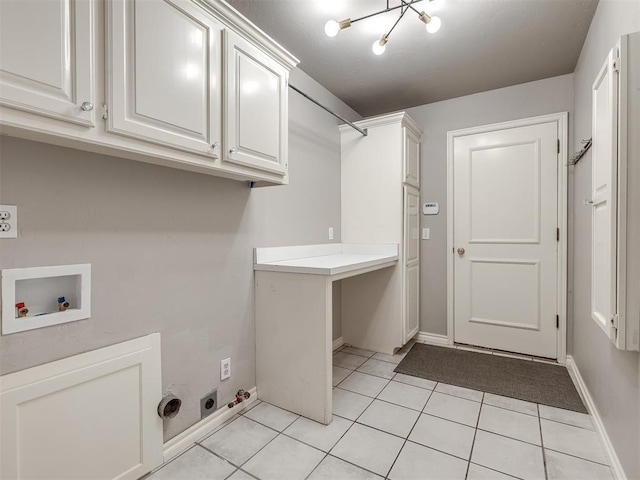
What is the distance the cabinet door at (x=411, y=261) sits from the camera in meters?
2.95

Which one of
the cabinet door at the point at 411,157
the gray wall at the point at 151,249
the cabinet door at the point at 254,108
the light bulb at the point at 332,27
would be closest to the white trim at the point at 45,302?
the gray wall at the point at 151,249

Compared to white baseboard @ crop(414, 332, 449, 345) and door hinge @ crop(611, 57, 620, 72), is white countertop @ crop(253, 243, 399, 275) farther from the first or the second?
door hinge @ crop(611, 57, 620, 72)

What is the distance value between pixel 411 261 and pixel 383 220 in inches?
20.2

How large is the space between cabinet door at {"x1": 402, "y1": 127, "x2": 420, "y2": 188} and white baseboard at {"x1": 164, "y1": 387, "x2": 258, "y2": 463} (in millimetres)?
2310

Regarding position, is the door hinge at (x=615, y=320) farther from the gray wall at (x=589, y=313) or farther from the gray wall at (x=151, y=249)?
the gray wall at (x=151, y=249)

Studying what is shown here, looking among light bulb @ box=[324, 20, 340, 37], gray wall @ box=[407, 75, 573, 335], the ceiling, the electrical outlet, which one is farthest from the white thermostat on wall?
the electrical outlet

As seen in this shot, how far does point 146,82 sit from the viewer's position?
1.18 m

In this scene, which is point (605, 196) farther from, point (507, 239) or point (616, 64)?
point (507, 239)

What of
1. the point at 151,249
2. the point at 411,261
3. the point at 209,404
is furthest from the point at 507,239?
the point at 151,249

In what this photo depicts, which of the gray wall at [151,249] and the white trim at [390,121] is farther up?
the white trim at [390,121]

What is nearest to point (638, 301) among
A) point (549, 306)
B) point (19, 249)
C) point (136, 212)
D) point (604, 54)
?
point (604, 54)

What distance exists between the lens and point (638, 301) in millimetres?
1154

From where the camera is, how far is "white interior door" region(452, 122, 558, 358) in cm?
278

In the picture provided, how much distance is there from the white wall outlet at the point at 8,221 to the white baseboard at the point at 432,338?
3250 millimetres
